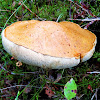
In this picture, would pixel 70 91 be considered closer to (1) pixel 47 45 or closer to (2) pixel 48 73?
(1) pixel 47 45

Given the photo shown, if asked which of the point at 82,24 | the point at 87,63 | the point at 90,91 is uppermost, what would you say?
the point at 82,24

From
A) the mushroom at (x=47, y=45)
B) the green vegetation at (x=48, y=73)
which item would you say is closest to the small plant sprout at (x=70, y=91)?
the mushroom at (x=47, y=45)

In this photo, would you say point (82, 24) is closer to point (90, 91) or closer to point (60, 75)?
point (60, 75)

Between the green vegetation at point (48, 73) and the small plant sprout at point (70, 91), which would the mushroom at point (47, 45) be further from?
the green vegetation at point (48, 73)

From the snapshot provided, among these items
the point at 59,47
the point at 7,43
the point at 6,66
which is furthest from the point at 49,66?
the point at 6,66

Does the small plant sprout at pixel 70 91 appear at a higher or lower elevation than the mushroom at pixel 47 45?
lower

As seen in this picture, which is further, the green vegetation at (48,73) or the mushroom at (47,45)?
the green vegetation at (48,73)
